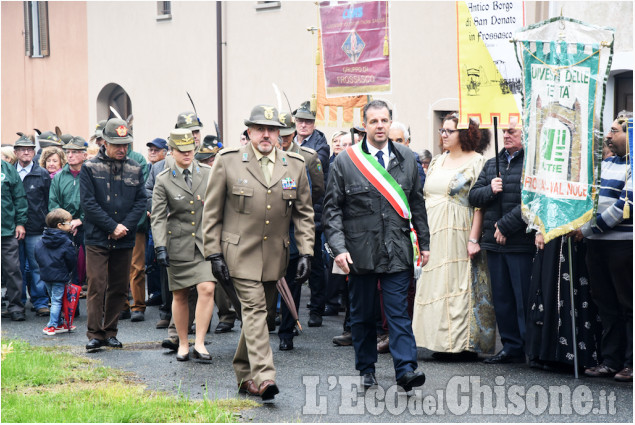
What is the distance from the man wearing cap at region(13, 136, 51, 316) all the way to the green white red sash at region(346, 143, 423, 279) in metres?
5.96

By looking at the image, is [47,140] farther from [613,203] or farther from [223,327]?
[613,203]

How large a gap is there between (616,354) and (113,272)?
4.53m

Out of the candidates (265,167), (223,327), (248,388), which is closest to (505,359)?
(248,388)

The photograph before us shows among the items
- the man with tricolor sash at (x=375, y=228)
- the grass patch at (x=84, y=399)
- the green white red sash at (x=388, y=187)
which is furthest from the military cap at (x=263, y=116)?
the grass patch at (x=84, y=399)

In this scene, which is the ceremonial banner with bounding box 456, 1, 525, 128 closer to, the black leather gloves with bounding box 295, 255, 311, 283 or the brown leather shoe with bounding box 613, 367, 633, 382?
the black leather gloves with bounding box 295, 255, 311, 283

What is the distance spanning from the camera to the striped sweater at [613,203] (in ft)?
24.5

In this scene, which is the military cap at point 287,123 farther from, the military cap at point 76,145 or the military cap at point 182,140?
the military cap at point 76,145

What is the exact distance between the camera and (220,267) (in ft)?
23.7

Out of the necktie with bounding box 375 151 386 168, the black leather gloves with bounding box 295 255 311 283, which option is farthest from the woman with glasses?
the black leather gloves with bounding box 295 255 311 283

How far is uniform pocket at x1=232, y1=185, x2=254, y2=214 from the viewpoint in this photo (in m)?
7.36

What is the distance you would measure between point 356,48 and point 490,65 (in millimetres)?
2589

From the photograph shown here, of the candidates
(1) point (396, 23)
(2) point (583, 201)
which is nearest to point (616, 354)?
(2) point (583, 201)

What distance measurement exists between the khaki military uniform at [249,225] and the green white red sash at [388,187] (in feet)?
1.75

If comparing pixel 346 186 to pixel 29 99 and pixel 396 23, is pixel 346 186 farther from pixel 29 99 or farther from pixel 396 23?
pixel 29 99
